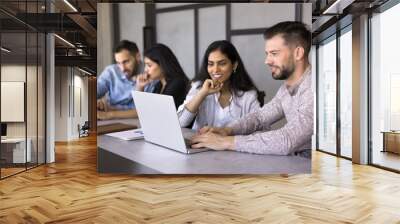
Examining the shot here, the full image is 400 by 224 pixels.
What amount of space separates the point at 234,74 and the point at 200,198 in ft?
7.12

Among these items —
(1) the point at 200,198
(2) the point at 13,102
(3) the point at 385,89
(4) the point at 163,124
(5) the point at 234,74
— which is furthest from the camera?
(3) the point at 385,89

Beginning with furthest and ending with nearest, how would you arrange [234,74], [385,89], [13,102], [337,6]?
[385,89]
[337,6]
[13,102]
[234,74]

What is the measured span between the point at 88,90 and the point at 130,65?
14.2 metres

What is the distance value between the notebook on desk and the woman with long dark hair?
0.61m

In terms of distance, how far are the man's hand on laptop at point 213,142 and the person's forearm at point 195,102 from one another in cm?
42

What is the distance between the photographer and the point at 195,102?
248 inches

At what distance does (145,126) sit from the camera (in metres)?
6.27

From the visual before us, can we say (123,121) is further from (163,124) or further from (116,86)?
(163,124)

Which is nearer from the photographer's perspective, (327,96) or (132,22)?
(132,22)

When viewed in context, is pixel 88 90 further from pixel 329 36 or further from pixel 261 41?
pixel 261 41

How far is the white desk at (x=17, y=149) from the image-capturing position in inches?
253

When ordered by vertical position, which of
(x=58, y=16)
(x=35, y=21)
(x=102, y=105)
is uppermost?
(x=58, y=16)

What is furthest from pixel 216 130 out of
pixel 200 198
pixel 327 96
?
pixel 327 96

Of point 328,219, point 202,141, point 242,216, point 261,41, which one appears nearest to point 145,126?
point 202,141
